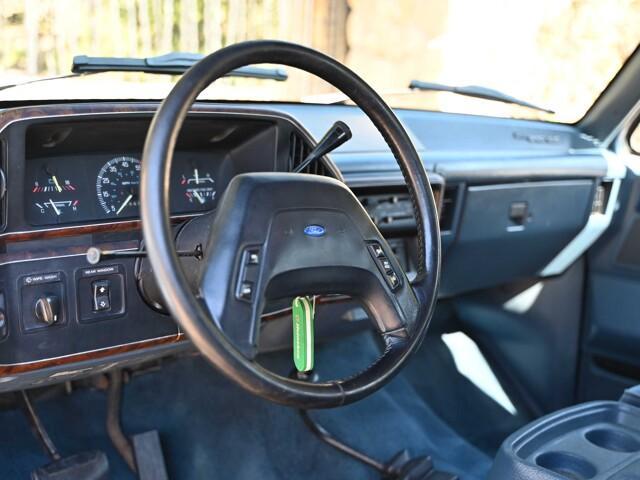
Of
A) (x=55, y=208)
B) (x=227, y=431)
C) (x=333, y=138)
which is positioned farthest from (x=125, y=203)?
(x=227, y=431)

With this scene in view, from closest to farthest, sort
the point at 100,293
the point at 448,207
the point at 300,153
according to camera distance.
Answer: the point at 100,293, the point at 300,153, the point at 448,207

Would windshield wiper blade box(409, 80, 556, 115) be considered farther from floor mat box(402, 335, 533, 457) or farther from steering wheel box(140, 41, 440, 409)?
steering wheel box(140, 41, 440, 409)

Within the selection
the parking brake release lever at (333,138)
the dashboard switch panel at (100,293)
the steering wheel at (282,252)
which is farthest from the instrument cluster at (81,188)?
the parking brake release lever at (333,138)

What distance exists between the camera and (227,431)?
2.25m

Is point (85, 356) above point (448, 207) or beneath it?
beneath

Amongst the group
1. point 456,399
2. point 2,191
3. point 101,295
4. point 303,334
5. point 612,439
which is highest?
point 2,191

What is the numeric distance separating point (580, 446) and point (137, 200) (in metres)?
1.01

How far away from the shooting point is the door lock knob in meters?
1.44

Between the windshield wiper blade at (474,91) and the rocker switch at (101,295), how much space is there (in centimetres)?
121

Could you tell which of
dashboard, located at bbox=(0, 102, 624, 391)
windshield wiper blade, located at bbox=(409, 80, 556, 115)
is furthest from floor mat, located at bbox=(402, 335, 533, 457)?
windshield wiper blade, located at bbox=(409, 80, 556, 115)

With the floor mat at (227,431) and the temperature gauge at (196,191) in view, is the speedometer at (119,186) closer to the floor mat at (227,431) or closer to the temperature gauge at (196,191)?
the temperature gauge at (196,191)

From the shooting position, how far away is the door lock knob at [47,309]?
144 centimetres

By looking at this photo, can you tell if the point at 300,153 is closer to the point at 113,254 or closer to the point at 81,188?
the point at 81,188

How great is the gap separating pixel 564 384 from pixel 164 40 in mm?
1835
